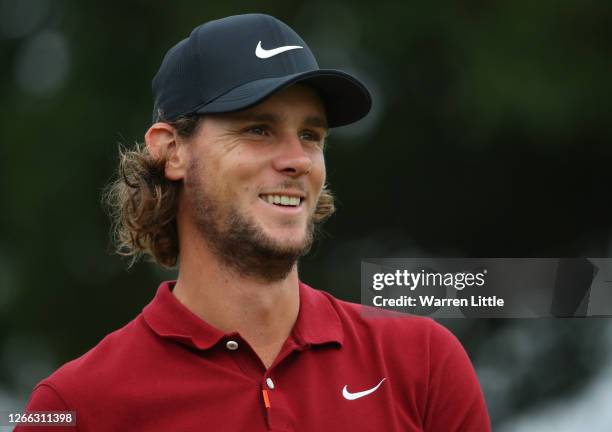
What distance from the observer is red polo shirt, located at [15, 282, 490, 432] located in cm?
203

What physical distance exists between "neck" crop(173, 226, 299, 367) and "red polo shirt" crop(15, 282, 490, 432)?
0.03 m

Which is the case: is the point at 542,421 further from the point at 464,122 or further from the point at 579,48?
the point at 579,48

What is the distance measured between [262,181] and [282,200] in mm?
59

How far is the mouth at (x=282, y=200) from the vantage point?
2109mm

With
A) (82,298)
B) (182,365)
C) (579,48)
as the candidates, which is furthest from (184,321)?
(579,48)

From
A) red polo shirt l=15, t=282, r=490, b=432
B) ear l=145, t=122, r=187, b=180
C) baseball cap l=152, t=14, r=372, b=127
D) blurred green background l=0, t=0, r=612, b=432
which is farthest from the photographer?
blurred green background l=0, t=0, r=612, b=432

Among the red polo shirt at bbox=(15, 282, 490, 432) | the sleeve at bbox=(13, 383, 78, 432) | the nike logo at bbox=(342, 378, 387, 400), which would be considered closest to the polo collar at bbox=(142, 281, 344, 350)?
the red polo shirt at bbox=(15, 282, 490, 432)

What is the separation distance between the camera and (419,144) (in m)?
5.06

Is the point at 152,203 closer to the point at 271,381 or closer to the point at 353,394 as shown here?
the point at 271,381

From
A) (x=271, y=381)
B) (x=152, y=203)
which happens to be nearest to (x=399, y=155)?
(x=152, y=203)

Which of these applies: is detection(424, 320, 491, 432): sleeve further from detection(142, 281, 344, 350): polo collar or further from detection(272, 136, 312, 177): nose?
detection(272, 136, 312, 177): nose

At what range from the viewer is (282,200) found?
2.12 m

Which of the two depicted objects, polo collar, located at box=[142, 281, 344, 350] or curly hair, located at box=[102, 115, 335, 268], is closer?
polo collar, located at box=[142, 281, 344, 350]

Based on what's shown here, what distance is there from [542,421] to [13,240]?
263cm
